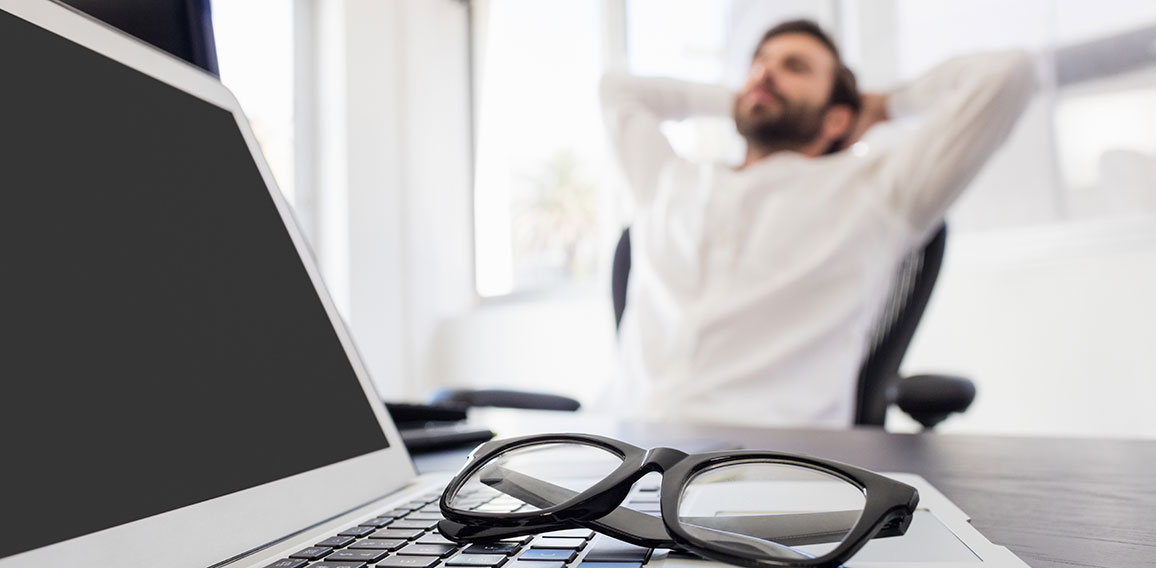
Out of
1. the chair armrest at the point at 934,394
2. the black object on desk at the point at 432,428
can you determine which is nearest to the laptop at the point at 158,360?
the black object on desk at the point at 432,428

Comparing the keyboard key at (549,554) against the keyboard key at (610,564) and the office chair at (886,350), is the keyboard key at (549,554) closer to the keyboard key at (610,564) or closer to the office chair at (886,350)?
the keyboard key at (610,564)

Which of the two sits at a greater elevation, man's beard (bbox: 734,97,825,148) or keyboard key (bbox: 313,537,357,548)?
man's beard (bbox: 734,97,825,148)

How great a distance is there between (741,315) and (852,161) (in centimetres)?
37

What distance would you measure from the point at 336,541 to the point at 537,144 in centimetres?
281

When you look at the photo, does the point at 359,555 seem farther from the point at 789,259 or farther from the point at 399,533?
the point at 789,259

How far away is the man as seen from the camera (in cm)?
124

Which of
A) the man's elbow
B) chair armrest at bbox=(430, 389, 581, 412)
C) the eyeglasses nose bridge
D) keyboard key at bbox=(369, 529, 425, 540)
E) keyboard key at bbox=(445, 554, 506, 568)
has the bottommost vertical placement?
chair armrest at bbox=(430, 389, 581, 412)

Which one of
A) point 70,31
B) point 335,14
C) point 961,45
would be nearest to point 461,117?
point 335,14

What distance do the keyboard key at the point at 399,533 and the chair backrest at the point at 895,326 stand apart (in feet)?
3.08

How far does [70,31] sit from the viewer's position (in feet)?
0.93

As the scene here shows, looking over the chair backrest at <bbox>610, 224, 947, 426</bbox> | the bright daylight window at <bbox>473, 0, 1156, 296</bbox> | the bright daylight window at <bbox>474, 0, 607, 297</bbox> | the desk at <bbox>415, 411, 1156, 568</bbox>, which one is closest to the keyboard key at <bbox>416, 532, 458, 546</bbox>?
the desk at <bbox>415, 411, 1156, 568</bbox>

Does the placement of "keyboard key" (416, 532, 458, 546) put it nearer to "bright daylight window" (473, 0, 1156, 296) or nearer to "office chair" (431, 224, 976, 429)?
"office chair" (431, 224, 976, 429)

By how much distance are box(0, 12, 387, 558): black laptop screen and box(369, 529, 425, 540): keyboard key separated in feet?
0.17

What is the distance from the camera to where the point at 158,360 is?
0.88ft
